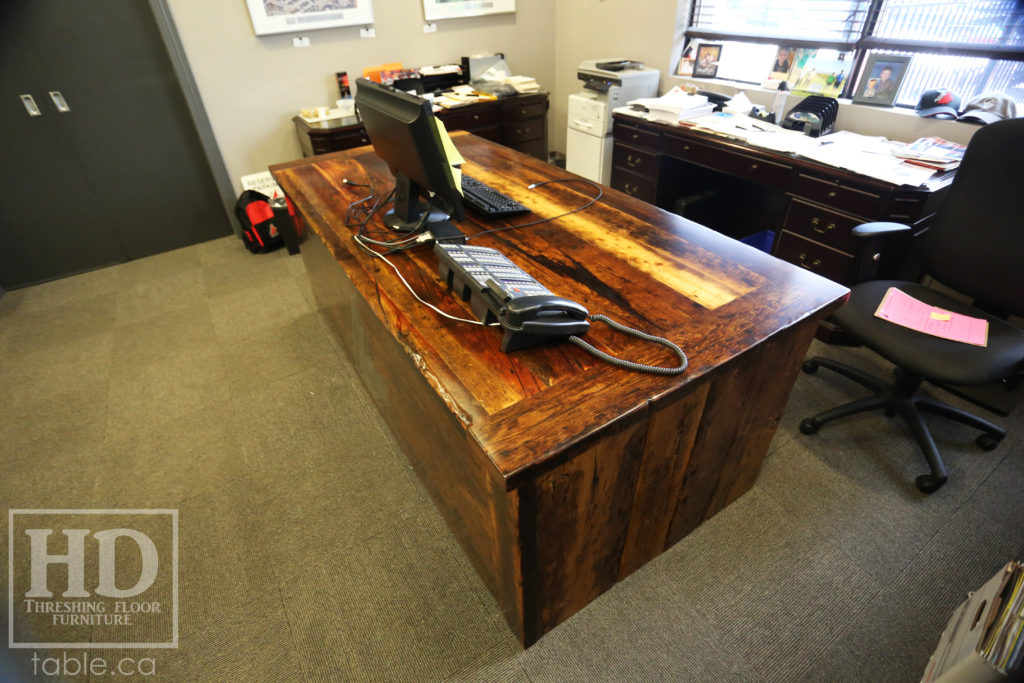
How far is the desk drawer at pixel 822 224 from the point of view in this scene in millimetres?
2068

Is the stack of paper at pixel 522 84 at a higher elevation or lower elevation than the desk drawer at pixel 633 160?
higher

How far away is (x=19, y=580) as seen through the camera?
4.91 ft

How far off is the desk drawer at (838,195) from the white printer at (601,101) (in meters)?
1.42

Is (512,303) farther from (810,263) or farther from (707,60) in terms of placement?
(707,60)

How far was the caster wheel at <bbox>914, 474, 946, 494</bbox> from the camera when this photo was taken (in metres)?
1.59

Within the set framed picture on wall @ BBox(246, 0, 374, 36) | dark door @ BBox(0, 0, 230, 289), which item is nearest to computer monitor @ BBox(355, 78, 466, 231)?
framed picture on wall @ BBox(246, 0, 374, 36)

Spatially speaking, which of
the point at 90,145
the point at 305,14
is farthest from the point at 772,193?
the point at 90,145

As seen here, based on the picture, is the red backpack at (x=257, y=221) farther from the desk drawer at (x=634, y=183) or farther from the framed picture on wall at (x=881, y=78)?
the framed picture on wall at (x=881, y=78)

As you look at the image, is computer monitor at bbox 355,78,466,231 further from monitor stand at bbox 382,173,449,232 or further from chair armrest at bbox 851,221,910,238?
chair armrest at bbox 851,221,910,238

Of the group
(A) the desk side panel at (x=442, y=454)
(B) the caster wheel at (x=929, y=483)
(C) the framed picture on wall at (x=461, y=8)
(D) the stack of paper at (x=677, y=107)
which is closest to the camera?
(A) the desk side panel at (x=442, y=454)

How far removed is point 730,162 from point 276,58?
9.64ft

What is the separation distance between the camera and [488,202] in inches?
64.5

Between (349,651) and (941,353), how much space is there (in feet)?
6.40

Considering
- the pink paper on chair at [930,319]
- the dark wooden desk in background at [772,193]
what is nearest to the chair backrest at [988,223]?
the pink paper on chair at [930,319]
